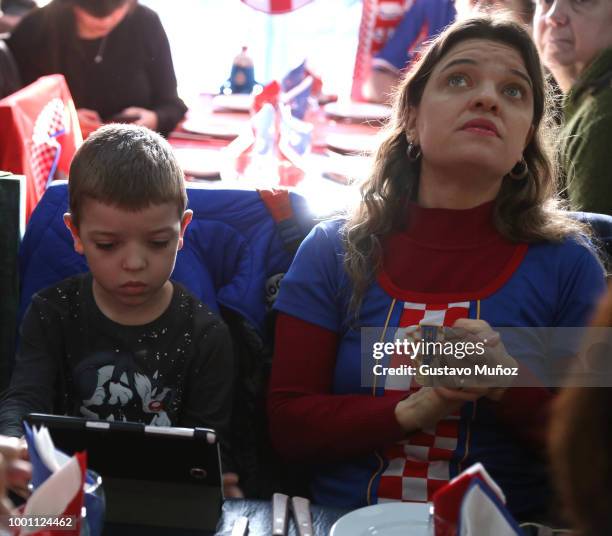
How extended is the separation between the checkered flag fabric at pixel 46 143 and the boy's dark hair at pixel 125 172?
34.3 inches

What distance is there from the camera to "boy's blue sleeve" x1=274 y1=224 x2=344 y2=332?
4.82ft

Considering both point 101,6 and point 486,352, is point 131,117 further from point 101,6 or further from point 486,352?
point 486,352

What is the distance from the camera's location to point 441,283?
1452 millimetres

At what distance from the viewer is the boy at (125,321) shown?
1390mm

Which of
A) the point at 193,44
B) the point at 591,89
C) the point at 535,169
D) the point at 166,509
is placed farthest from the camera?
the point at 193,44

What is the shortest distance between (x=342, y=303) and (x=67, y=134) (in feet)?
4.53

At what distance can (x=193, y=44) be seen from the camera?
4.35 meters

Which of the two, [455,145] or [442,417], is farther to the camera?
[455,145]

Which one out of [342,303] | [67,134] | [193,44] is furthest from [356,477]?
[193,44]

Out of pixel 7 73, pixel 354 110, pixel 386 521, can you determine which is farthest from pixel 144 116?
pixel 386 521

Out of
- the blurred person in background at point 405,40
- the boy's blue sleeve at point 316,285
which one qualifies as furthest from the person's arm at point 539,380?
the blurred person in background at point 405,40

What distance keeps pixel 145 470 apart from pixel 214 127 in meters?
3.16

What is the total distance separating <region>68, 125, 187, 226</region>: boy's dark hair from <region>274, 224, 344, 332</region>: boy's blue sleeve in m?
0.22

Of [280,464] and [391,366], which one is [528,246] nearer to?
[391,366]
